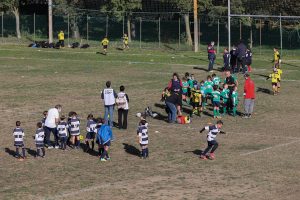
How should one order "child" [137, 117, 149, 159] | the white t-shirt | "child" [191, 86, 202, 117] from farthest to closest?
"child" [191, 86, 202, 117] < the white t-shirt < "child" [137, 117, 149, 159]

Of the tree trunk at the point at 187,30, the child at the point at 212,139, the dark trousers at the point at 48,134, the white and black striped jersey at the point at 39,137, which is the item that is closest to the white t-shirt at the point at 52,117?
the dark trousers at the point at 48,134

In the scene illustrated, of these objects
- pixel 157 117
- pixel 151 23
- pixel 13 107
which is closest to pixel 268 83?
pixel 157 117

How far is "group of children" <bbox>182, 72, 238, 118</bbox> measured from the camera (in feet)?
108

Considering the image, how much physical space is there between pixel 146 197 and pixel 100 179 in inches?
93.8

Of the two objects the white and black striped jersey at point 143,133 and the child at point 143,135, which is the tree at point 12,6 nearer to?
the child at point 143,135

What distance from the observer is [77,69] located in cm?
4984

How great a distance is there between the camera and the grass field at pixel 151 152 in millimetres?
21547

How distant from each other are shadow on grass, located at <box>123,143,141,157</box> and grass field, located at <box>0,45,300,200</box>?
0.03 m

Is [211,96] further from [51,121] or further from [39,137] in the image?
[39,137]

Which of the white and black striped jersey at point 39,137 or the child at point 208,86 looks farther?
the child at point 208,86

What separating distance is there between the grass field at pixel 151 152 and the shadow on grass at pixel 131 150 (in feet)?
0.11

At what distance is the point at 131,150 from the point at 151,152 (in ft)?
2.40

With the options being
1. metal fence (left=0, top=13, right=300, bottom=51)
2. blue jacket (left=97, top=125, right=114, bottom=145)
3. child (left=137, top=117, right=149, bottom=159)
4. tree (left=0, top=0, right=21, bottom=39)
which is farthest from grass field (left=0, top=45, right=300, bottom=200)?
tree (left=0, top=0, right=21, bottom=39)

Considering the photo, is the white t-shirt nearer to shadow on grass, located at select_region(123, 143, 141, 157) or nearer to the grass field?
the grass field
